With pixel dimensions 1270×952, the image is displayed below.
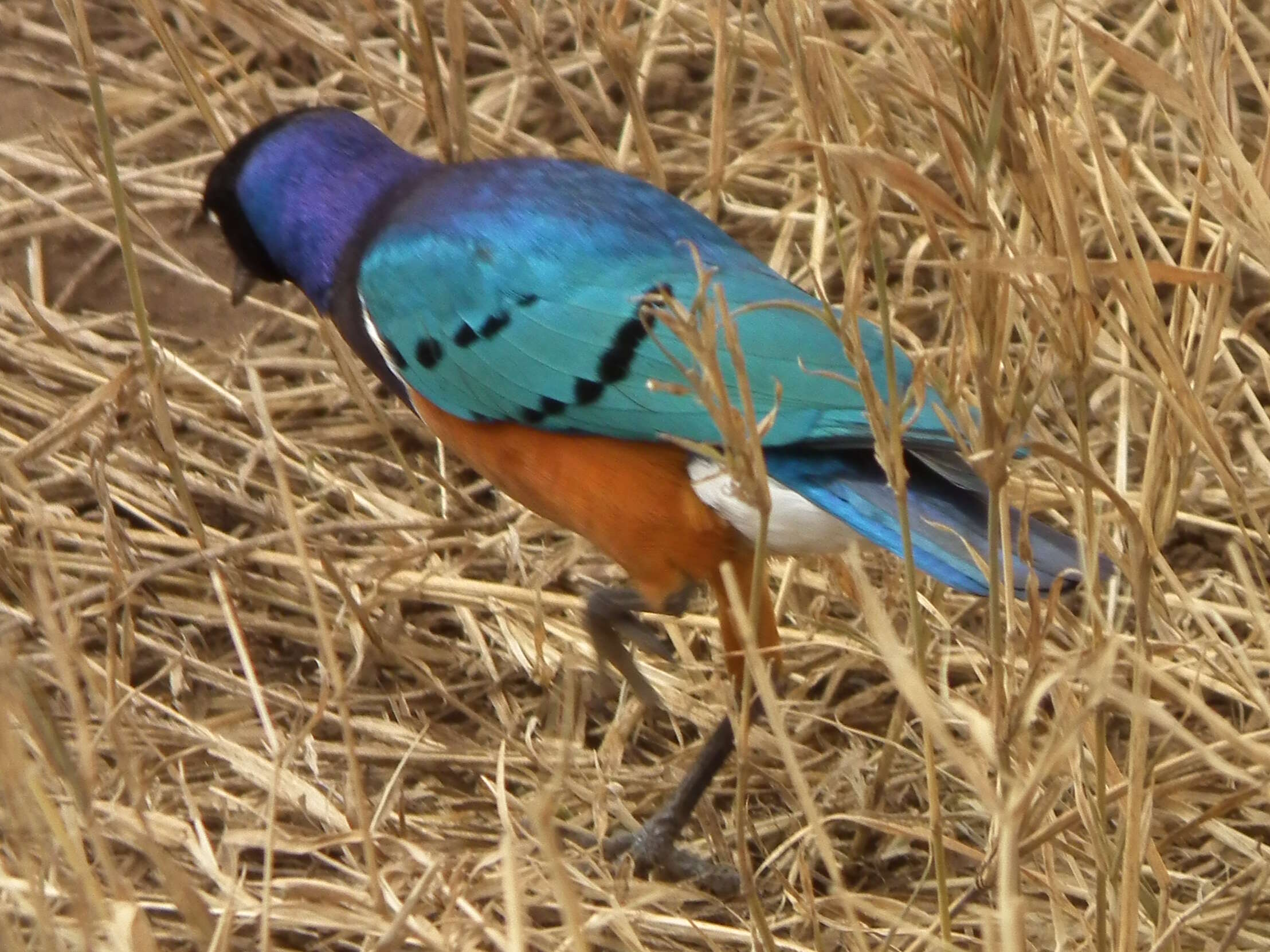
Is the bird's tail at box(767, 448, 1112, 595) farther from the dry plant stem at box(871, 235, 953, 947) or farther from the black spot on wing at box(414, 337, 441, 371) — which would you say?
the black spot on wing at box(414, 337, 441, 371)

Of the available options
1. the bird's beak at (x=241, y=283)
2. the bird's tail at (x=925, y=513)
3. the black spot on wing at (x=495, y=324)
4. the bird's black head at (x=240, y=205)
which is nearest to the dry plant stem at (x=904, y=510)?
the bird's tail at (x=925, y=513)

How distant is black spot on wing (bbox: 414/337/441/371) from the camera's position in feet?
8.64

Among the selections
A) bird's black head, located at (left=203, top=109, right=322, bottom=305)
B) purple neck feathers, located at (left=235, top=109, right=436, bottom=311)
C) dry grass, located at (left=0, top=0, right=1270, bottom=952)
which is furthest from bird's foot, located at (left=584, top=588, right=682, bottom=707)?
bird's black head, located at (left=203, top=109, right=322, bottom=305)

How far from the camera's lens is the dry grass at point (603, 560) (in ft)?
5.42

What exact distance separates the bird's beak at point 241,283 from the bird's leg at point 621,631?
1099mm

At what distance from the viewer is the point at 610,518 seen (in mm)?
2467

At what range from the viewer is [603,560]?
128 inches

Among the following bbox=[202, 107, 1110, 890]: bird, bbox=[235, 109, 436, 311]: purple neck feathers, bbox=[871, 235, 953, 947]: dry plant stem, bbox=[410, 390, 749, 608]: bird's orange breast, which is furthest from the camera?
bbox=[235, 109, 436, 311]: purple neck feathers

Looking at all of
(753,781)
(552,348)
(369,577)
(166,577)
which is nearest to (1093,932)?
(753,781)

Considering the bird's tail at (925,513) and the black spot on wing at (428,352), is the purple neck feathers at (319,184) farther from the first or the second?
the bird's tail at (925,513)

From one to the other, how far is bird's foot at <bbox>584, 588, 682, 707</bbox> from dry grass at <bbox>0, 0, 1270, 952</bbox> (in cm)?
13

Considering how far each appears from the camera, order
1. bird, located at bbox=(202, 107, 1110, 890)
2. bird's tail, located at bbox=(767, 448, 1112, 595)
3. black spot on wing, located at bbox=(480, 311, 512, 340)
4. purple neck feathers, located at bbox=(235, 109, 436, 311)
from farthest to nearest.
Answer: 1. purple neck feathers, located at bbox=(235, 109, 436, 311)
2. black spot on wing, located at bbox=(480, 311, 512, 340)
3. bird, located at bbox=(202, 107, 1110, 890)
4. bird's tail, located at bbox=(767, 448, 1112, 595)

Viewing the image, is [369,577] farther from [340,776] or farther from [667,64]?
[667,64]

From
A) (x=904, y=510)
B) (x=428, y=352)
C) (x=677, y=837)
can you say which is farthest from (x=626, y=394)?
(x=904, y=510)
